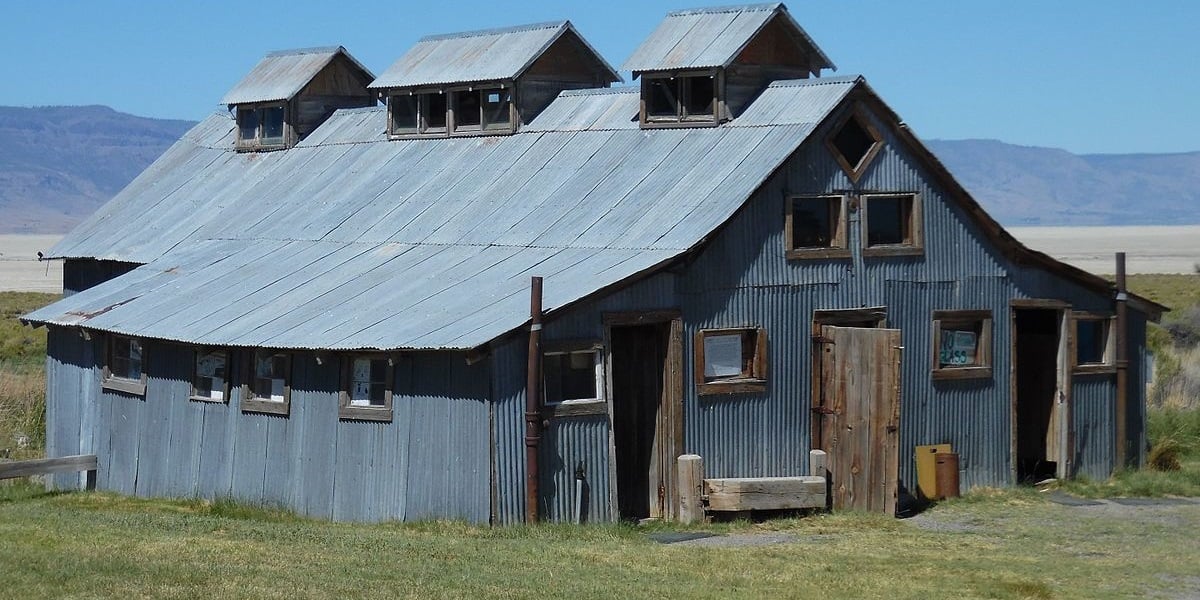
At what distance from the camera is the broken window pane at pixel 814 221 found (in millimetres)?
24062

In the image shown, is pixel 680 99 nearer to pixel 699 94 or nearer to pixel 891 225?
pixel 699 94

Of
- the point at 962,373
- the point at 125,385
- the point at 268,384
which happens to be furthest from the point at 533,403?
the point at 125,385

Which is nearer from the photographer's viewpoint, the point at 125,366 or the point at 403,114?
the point at 125,366

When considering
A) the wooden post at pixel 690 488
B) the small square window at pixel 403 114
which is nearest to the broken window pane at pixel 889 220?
the wooden post at pixel 690 488

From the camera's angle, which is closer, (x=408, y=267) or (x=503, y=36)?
(x=408, y=267)

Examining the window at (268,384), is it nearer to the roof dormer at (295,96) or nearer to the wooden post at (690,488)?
the wooden post at (690,488)

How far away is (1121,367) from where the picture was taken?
26.6m

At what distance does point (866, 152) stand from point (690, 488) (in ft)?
17.8

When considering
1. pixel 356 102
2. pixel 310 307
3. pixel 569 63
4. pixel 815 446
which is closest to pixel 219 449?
pixel 310 307

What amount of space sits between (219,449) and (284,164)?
35.4 feet

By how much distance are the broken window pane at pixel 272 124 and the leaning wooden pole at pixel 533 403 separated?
1538cm

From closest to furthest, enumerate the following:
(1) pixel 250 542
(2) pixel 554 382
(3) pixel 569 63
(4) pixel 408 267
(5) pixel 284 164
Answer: (1) pixel 250 542
(2) pixel 554 382
(4) pixel 408 267
(3) pixel 569 63
(5) pixel 284 164

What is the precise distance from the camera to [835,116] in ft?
79.3

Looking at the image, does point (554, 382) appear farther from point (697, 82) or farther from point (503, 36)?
point (503, 36)
